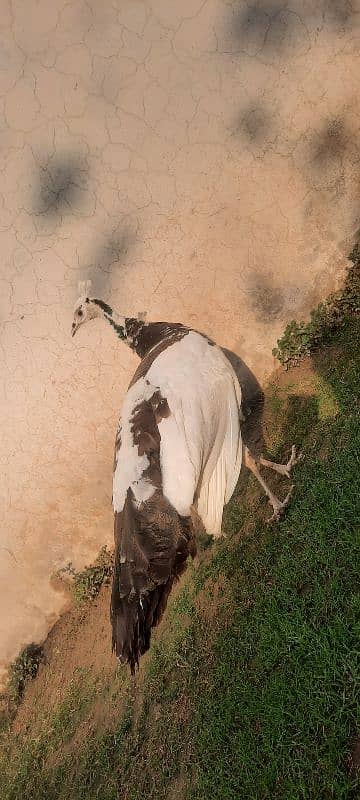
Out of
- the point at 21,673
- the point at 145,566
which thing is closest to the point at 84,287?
the point at 145,566

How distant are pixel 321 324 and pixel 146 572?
7.22 feet

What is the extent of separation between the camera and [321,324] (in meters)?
4.07

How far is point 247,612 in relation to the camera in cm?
295

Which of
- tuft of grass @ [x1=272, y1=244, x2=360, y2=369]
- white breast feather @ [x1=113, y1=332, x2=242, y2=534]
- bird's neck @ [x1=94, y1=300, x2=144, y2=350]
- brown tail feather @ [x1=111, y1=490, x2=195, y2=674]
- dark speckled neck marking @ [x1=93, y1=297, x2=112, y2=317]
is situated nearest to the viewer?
brown tail feather @ [x1=111, y1=490, x2=195, y2=674]

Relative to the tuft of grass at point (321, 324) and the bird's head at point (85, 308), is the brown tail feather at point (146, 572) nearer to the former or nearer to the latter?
the bird's head at point (85, 308)

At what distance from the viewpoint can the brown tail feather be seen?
2535 millimetres

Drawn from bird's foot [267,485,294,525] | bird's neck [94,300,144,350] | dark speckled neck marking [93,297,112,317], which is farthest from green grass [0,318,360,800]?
dark speckled neck marking [93,297,112,317]

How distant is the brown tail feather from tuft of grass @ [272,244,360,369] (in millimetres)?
1850

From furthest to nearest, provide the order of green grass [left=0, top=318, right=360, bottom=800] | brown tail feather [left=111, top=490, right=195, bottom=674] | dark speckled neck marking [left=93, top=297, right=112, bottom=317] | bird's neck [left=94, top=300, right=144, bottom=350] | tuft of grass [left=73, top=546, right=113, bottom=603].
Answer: tuft of grass [left=73, top=546, right=113, bottom=603] → dark speckled neck marking [left=93, top=297, right=112, bottom=317] → bird's neck [left=94, top=300, right=144, bottom=350] → brown tail feather [left=111, top=490, right=195, bottom=674] → green grass [left=0, top=318, right=360, bottom=800]

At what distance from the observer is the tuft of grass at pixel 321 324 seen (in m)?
4.00

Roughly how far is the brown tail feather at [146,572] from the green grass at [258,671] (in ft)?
1.64

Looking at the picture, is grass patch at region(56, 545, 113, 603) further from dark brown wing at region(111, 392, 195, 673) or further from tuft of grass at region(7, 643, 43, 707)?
dark brown wing at region(111, 392, 195, 673)

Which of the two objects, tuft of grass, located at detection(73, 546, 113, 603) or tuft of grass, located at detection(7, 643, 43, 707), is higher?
tuft of grass, located at detection(73, 546, 113, 603)

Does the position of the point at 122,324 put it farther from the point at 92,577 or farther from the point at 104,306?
the point at 92,577
